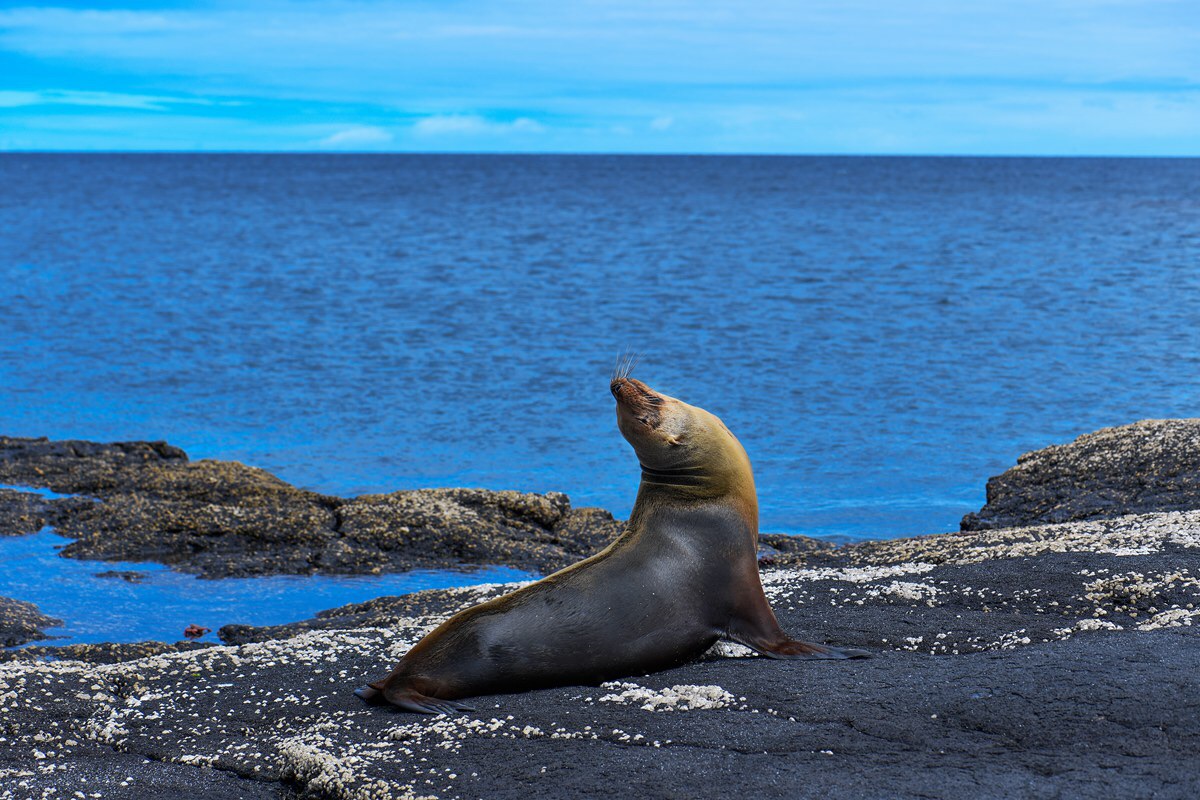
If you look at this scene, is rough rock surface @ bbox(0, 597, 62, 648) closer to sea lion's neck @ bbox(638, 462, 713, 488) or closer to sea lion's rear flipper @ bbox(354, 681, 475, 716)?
sea lion's rear flipper @ bbox(354, 681, 475, 716)

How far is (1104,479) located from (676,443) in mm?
6287

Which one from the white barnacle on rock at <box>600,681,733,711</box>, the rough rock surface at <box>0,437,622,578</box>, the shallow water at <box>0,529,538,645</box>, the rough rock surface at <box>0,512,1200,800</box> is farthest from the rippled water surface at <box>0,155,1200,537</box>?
the white barnacle on rock at <box>600,681,733,711</box>

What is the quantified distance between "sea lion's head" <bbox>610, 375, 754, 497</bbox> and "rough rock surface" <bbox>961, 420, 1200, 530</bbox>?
202 inches

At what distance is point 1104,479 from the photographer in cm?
1077

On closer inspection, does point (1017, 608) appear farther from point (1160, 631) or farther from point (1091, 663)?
point (1091, 663)

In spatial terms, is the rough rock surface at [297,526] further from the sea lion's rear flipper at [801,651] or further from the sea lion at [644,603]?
the sea lion's rear flipper at [801,651]

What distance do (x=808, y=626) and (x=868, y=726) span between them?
1733 mm

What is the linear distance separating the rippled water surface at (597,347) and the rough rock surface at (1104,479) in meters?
2.26

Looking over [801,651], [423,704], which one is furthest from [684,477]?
[423,704]

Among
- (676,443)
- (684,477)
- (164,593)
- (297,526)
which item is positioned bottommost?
(164,593)

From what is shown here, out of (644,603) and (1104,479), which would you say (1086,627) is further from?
(1104,479)

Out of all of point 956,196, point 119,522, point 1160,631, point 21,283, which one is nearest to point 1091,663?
point 1160,631

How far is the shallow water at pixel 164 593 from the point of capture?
974cm

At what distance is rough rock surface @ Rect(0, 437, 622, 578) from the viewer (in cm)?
1124
